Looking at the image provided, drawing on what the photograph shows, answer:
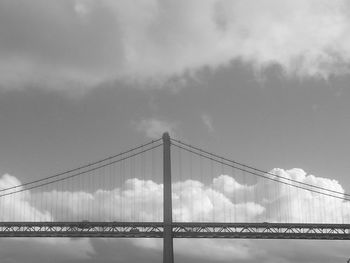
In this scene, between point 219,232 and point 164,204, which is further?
point 219,232

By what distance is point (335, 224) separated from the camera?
9531 cm

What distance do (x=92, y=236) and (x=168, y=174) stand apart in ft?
59.3

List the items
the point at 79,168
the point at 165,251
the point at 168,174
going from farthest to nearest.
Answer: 1. the point at 79,168
2. the point at 168,174
3. the point at 165,251

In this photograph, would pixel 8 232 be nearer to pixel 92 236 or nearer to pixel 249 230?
pixel 92 236

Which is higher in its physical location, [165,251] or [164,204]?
[164,204]

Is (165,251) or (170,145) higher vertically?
(170,145)

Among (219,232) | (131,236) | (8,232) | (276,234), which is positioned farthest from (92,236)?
(276,234)

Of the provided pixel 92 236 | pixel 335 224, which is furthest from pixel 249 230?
pixel 92 236

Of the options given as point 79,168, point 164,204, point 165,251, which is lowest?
point 165,251

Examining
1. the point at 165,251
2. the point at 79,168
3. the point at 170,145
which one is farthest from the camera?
the point at 79,168

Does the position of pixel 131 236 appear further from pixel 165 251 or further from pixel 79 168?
pixel 79 168

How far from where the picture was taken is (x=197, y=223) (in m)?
94.8

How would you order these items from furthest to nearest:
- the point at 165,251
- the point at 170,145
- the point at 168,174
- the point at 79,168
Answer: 1. the point at 79,168
2. the point at 170,145
3. the point at 168,174
4. the point at 165,251

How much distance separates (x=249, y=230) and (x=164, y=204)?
16.0 metres
